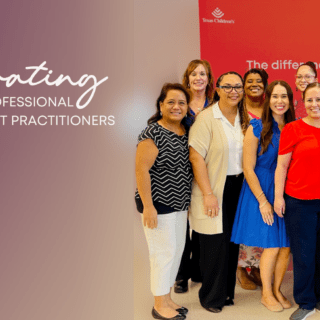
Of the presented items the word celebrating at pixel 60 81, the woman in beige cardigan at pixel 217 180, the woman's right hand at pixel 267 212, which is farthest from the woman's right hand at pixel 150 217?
the word celebrating at pixel 60 81

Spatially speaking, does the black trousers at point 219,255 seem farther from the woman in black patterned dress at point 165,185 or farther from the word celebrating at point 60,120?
the word celebrating at point 60,120

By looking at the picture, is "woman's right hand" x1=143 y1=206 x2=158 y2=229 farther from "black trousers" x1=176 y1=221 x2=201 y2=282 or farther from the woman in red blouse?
the woman in red blouse

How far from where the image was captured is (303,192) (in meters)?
2.12

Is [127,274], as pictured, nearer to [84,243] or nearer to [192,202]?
[84,243]

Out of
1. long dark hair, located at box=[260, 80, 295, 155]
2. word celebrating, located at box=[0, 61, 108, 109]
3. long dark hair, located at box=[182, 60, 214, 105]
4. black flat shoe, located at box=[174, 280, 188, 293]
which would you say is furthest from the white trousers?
word celebrating, located at box=[0, 61, 108, 109]

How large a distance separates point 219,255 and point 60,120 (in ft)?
5.49

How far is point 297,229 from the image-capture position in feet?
7.15

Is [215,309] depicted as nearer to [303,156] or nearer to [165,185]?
[165,185]

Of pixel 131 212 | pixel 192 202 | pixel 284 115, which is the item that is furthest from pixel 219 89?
pixel 131 212

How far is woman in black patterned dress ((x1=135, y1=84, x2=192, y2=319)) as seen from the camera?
6.89ft

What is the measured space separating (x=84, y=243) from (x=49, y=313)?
626 mm

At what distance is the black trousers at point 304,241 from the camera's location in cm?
215

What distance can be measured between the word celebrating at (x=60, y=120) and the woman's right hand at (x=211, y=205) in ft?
4.06

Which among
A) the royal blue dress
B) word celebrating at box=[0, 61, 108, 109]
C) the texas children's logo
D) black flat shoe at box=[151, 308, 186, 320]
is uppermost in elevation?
the texas children's logo
